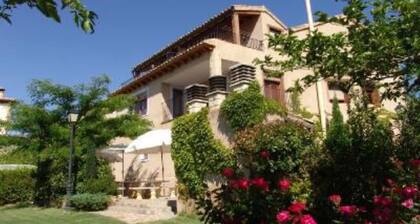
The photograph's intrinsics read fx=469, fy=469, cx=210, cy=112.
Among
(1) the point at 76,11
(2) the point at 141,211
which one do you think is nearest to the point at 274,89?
(2) the point at 141,211

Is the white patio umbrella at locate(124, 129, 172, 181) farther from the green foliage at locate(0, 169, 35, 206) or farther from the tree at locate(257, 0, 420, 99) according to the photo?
the tree at locate(257, 0, 420, 99)

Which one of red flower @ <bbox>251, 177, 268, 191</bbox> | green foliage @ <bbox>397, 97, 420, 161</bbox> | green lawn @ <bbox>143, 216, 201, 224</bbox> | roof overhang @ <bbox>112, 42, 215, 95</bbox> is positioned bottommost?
green lawn @ <bbox>143, 216, 201, 224</bbox>

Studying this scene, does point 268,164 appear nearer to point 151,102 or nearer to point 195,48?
point 195,48

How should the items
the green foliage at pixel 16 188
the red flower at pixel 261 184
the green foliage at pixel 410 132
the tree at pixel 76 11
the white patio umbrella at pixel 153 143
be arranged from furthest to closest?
the green foliage at pixel 16 188 < the white patio umbrella at pixel 153 143 < the green foliage at pixel 410 132 < the red flower at pixel 261 184 < the tree at pixel 76 11

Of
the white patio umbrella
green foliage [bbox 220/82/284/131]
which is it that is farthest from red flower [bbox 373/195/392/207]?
the white patio umbrella

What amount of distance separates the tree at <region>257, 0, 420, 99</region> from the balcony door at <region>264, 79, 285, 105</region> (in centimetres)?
1911

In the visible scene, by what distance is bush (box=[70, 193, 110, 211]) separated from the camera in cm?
2020

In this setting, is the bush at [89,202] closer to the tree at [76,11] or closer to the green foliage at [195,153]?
the green foliage at [195,153]

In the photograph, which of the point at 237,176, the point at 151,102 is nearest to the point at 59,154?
the point at 151,102

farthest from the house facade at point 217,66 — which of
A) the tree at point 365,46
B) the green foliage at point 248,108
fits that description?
the tree at point 365,46

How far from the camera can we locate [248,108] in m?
15.2

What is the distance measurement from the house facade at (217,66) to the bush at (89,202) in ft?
17.6

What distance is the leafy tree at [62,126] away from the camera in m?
24.4

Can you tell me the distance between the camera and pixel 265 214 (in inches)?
Answer: 279
